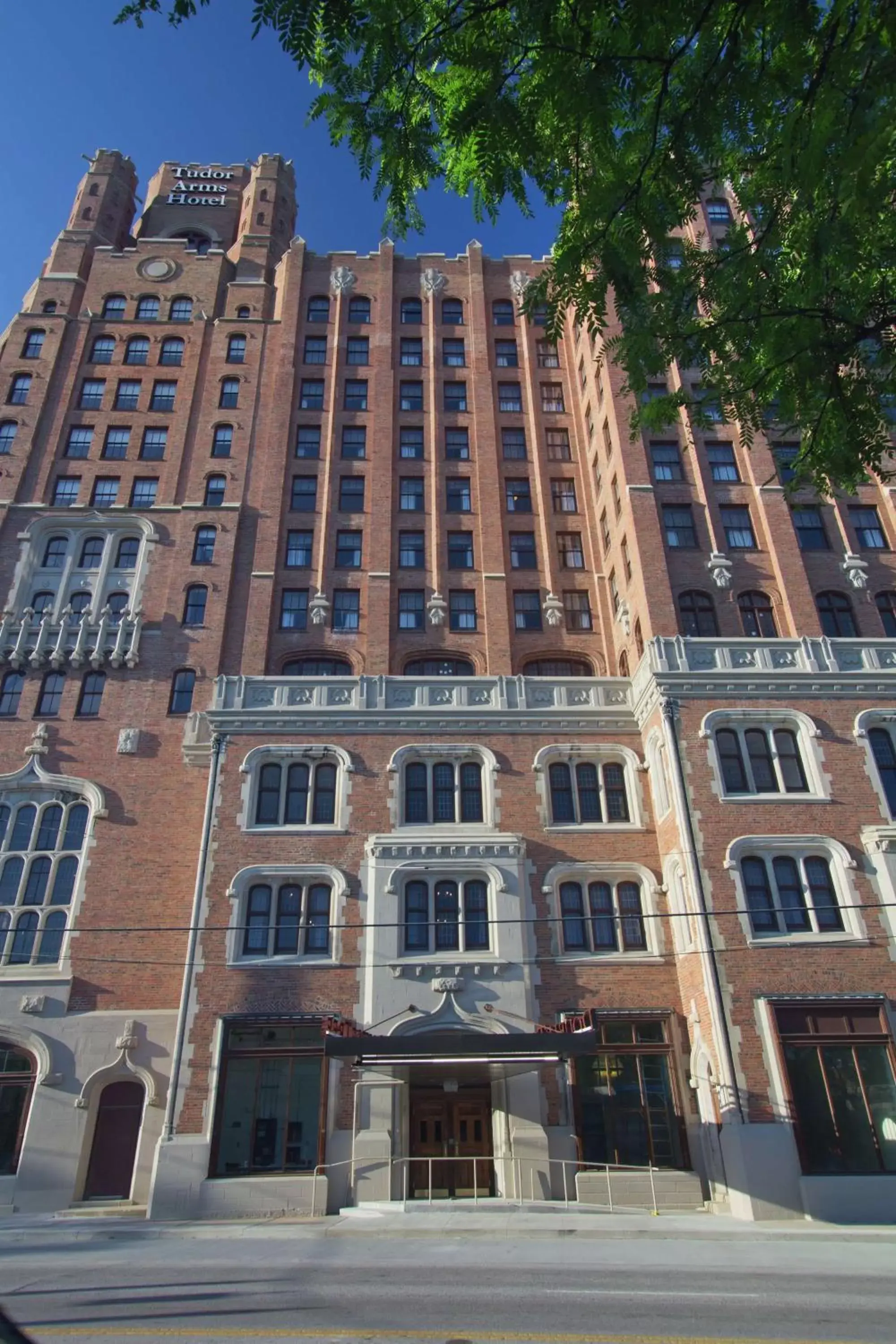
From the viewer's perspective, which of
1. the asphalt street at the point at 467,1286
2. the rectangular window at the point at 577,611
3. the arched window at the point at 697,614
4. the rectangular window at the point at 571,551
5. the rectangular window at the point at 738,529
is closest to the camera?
the asphalt street at the point at 467,1286

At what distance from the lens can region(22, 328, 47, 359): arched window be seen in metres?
37.4

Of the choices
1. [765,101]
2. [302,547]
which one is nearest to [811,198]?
[765,101]

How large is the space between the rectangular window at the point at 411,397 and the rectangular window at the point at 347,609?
33.4ft

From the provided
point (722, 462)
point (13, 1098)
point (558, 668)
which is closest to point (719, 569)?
point (722, 462)

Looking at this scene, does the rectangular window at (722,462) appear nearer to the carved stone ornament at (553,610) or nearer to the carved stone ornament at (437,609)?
the carved stone ornament at (553,610)

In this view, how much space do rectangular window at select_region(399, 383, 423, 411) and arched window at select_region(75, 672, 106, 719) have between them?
1745cm

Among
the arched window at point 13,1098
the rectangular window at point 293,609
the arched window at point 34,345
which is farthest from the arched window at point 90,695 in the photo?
the arched window at point 34,345

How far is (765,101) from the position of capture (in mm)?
6469

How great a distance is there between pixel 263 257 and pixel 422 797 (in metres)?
31.4

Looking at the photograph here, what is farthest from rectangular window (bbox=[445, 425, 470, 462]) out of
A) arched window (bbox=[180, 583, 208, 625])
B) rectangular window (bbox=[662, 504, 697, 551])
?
arched window (bbox=[180, 583, 208, 625])

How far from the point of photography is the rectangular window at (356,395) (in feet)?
121

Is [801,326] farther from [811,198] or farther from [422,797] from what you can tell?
[422,797]

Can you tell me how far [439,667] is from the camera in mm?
30688

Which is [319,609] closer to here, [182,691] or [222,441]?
[182,691]
